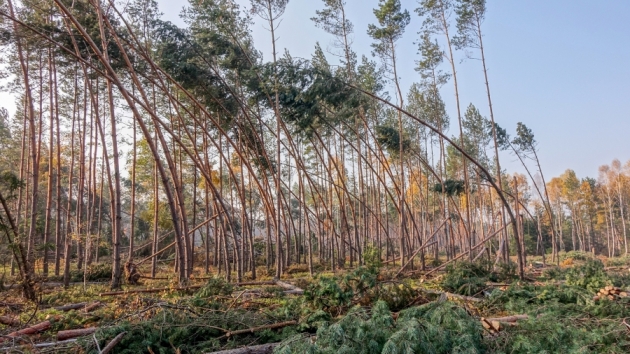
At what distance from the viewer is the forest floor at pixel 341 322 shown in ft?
10.2

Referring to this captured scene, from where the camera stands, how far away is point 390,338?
9.30ft

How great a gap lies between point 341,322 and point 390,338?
0.59m

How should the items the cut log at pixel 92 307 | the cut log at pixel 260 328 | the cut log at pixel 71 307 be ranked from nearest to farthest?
1. the cut log at pixel 260 328
2. the cut log at pixel 92 307
3. the cut log at pixel 71 307

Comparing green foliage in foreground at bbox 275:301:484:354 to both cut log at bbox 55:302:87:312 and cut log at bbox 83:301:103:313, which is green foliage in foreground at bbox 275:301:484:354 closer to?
cut log at bbox 83:301:103:313

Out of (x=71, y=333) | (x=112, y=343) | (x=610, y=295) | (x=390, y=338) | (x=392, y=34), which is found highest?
(x=392, y=34)

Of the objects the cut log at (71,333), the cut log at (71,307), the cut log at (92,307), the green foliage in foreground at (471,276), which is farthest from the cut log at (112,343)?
the green foliage in foreground at (471,276)

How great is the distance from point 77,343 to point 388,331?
3.17 metres

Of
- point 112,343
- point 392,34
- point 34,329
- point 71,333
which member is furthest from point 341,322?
point 392,34

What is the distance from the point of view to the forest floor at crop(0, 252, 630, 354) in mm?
3107

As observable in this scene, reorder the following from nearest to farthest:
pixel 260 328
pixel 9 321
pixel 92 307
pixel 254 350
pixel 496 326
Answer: pixel 254 350
pixel 496 326
pixel 260 328
pixel 9 321
pixel 92 307

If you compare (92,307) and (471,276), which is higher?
(92,307)

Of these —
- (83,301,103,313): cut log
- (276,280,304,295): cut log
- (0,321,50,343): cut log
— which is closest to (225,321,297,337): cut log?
(0,321,50,343): cut log

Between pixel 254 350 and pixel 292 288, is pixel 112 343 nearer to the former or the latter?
pixel 254 350

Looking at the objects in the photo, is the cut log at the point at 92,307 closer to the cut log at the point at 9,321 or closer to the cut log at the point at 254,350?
the cut log at the point at 9,321
